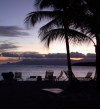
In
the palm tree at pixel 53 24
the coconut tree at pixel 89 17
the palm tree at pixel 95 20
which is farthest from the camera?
the palm tree at pixel 53 24

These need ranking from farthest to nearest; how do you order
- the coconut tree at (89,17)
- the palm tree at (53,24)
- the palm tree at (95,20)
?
the palm tree at (53,24) < the coconut tree at (89,17) < the palm tree at (95,20)

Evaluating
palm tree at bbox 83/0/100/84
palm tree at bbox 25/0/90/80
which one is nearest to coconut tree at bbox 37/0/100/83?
palm tree at bbox 83/0/100/84

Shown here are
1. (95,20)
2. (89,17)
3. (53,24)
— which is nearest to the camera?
(95,20)

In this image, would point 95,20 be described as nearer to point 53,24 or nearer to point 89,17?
point 89,17

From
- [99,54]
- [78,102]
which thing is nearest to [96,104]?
[78,102]

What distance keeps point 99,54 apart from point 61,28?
4.96m

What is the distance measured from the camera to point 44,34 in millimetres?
18156

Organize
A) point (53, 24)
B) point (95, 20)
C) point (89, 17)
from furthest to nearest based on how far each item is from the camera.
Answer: point (53, 24) < point (89, 17) < point (95, 20)

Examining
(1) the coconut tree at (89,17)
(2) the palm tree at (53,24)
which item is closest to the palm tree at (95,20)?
(1) the coconut tree at (89,17)

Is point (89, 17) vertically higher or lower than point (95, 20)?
higher

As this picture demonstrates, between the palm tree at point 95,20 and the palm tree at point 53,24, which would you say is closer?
the palm tree at point 95,20

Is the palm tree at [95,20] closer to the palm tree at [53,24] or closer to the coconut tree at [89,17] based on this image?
the coconut tree at [89,17]

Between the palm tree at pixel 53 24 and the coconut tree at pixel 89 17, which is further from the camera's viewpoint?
the palm tree at pixel 53 24

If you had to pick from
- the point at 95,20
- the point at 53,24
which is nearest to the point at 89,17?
the point at 95,20
